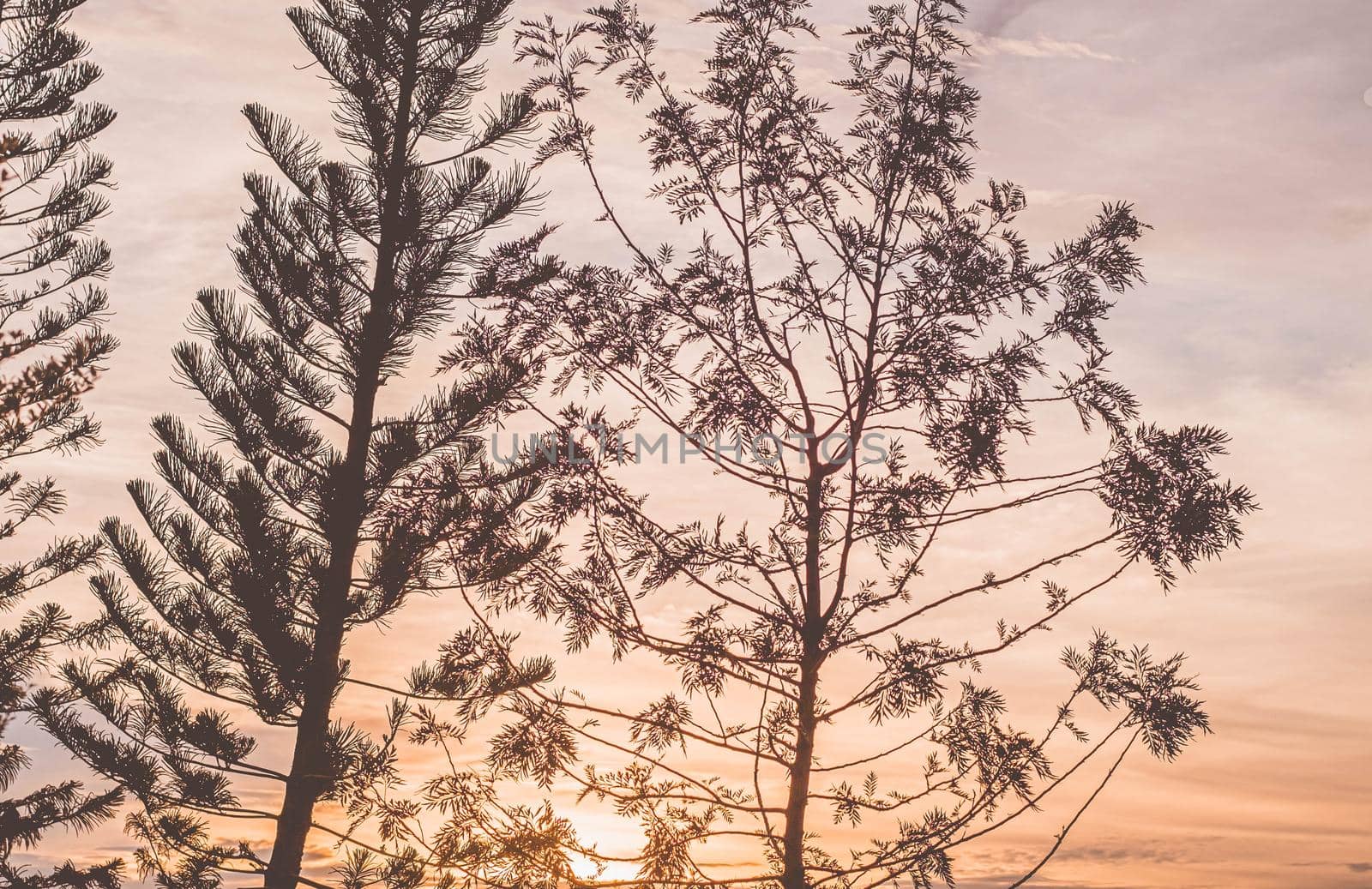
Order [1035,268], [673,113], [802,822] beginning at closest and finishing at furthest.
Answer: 1. [802,822]
2. [1035,268]
3. [673,113]

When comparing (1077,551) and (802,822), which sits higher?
(1077,551)

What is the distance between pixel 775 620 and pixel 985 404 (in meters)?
1.55

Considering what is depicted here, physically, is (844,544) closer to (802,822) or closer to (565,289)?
(802,822)

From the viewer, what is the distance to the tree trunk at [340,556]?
27.9ft

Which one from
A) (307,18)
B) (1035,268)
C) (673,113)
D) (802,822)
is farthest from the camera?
(307,18)

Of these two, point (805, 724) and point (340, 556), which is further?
point (340, 556)

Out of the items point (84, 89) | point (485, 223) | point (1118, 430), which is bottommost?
point (1118, 430)

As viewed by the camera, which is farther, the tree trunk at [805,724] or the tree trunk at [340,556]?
the tree trunk at [340,556]

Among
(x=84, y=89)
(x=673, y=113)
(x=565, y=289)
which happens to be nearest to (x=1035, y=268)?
(x=673, y=113)

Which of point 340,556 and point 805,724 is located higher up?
point 340,556

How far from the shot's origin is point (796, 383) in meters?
6.18

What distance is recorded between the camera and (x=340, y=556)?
9.18m

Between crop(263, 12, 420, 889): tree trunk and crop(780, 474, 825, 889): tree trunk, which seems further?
crop(263, 12, 420, 889): tree trunk

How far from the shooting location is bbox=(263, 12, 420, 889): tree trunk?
8.49 m
